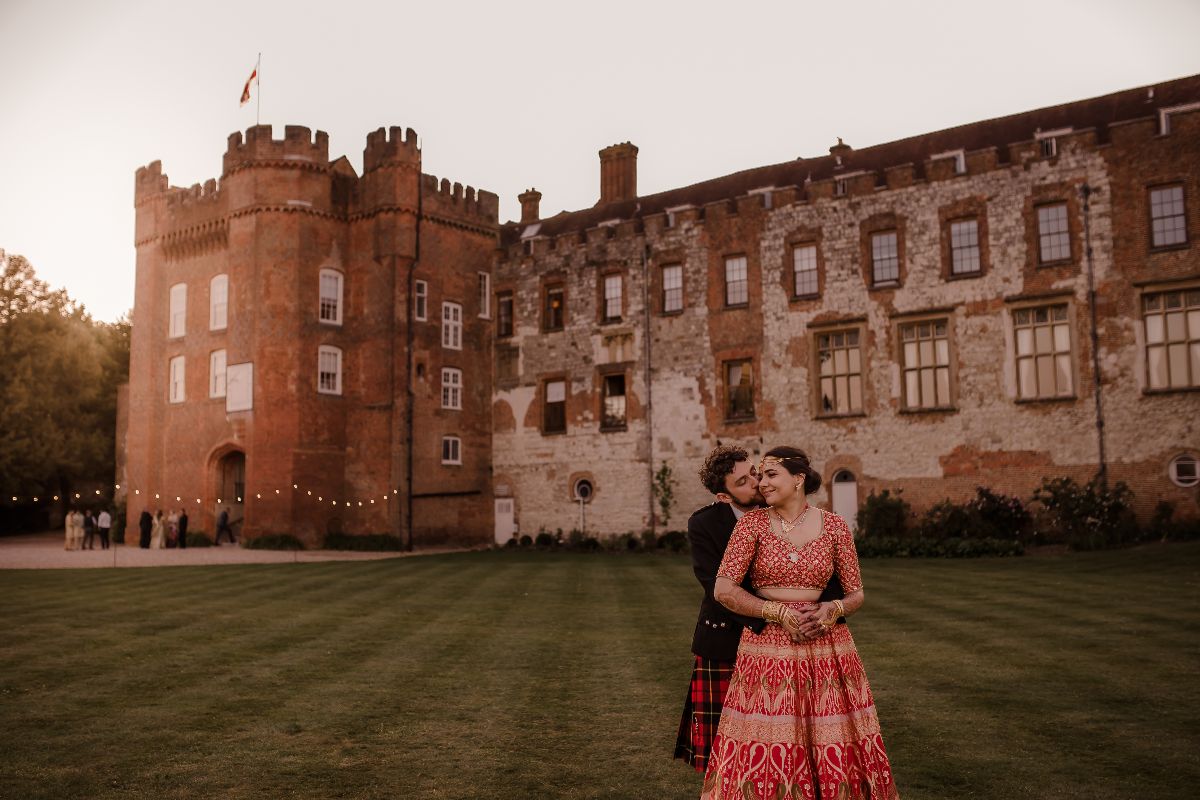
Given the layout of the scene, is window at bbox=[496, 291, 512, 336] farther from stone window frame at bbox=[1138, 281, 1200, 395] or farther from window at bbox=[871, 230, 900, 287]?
stone window frame at bbox=[1138, 281, 1200, 395]

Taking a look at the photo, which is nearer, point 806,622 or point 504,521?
point 806,622

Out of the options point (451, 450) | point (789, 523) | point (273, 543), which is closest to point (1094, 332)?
point (451, 450)

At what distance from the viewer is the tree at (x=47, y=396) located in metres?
40.9

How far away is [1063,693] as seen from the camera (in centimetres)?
846

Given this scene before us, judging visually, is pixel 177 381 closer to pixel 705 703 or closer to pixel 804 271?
pixel 804 271

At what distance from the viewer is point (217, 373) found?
3597 cm

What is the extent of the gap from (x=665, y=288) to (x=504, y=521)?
10.9 meters

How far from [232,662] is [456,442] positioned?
86.0 ft

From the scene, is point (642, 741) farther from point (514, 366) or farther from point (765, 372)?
point (514, 366)

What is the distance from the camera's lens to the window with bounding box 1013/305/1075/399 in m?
26.1

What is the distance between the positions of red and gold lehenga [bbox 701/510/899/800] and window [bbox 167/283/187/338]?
37.2 meters

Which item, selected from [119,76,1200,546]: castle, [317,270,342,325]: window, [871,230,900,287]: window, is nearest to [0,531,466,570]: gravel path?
[119,76,1200,546]: castle

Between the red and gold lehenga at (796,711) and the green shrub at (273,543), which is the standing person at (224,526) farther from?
the red and gold lehenga at (796,711)

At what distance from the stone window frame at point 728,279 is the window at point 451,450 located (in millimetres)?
11521
